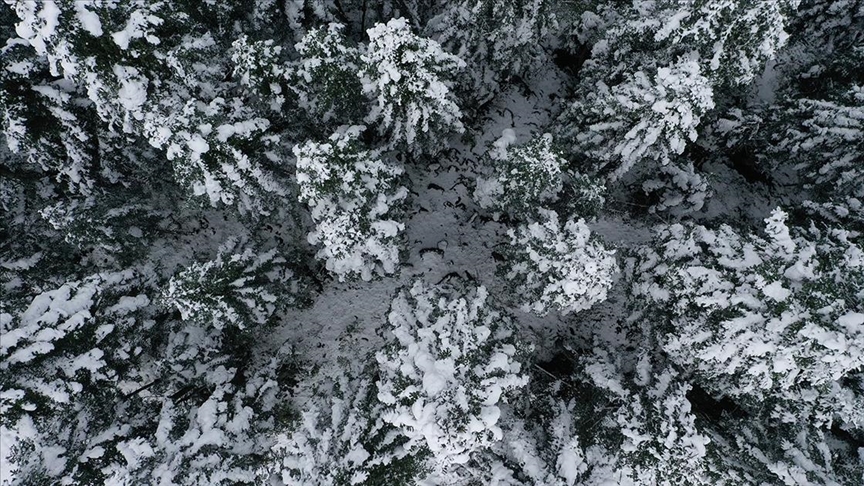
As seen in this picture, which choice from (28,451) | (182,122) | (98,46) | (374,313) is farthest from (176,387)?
(98,46)

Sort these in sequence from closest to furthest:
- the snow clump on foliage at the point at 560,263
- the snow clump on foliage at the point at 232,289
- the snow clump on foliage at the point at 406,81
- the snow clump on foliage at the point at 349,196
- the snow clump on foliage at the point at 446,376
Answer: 1. the snow clump on foliage at the point at 446,376
2. the snow clump on foliage at the point at 406,81
3. the snow clump on foliage at the point at 349,196
4. the snow clump on foliage at the point at 560,263
5. the snow clump on foliage at the point at 232,289

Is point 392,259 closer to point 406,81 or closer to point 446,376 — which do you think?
point 446,376

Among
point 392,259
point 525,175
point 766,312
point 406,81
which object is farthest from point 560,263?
point 406,81

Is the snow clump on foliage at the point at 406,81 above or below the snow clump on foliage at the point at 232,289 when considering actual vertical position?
above

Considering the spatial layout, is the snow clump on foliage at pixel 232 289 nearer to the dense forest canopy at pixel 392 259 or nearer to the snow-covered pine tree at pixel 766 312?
the dense forest canopy at pixel 392 259

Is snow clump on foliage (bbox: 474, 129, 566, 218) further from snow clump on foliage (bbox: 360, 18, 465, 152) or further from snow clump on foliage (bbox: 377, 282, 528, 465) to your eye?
snow clump on foliage (bbox: 377, 282, 528, 465)

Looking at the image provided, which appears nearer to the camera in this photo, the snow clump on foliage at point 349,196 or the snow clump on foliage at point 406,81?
the snow clump on foliage at point 406,81

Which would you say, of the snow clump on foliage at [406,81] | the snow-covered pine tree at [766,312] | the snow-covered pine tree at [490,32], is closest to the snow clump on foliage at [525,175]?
the snow clump on foliage at [406,81]

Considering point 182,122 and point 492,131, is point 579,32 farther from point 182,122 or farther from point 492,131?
point 182,122
